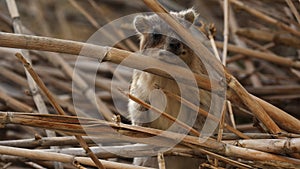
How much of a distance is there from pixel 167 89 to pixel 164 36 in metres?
0.24

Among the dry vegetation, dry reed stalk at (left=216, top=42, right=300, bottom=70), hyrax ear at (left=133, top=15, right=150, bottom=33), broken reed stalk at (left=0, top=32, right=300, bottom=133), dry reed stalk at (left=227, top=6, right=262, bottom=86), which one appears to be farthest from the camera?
dry reed stalk at (left=227, top=6, right=262, bottom=86)

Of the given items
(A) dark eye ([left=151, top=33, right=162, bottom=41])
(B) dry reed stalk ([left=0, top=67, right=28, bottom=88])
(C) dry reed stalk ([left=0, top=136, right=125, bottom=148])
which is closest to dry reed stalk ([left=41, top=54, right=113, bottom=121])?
(B) dry reed stalk ([left=0, top=67, right=28, bottom=88])

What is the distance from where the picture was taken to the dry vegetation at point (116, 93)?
1729 mm

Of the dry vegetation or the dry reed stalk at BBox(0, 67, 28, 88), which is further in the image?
the dry reed stalk at BBox(0, 67, 28, 88)

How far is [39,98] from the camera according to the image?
2.63 metres

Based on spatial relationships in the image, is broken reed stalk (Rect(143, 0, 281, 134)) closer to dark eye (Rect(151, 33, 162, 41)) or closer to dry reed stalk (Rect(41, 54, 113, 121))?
dark eye (Rect(151, 33, 162, 41))

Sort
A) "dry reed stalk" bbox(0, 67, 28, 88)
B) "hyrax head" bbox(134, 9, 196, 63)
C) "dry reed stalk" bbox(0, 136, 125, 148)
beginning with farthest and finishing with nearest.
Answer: "dry reed stalk" bbox(0, 67, 28, 88) < "hyrax head" bbox(134, 9, 196, 63) < "dry reed stalk" bbox(0, 136, 125, 148)

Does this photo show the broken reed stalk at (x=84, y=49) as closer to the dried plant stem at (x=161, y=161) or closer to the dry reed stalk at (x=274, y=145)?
the dry reed stalk at (x=274, y=145)

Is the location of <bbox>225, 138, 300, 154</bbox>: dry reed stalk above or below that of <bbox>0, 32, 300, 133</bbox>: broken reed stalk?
below

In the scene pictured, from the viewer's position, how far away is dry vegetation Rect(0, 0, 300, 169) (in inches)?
68.1

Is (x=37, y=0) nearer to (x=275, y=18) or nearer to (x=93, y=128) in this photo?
(x=275, y=18)

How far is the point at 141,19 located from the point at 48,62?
1008mm

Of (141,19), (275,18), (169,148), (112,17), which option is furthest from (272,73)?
(169,148)

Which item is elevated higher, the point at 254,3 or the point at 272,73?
the point at 254,3
